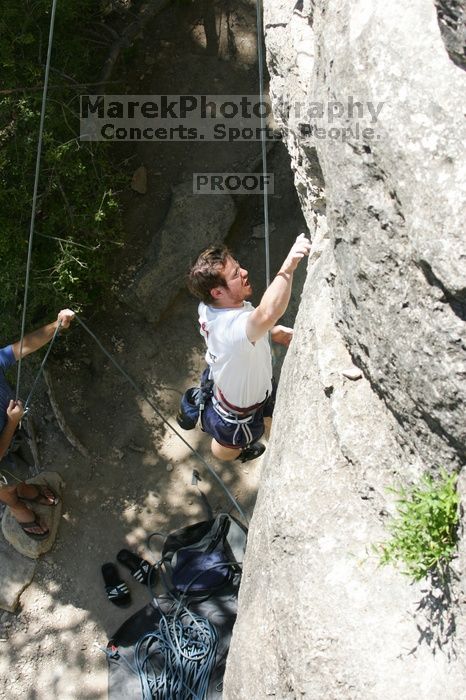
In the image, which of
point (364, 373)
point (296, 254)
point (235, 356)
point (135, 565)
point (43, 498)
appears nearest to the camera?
point (364, 373)

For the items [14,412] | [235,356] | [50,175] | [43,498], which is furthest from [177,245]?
[235,356]

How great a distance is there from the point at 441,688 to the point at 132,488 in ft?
10.3

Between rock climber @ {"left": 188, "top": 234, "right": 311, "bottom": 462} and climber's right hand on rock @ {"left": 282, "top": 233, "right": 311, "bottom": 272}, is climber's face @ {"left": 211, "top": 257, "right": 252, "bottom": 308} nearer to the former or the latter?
rock climber @ {"left": 188, "top": 234, "right": 311, "bottom": 462}

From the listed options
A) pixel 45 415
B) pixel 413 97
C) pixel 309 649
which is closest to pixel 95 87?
pixel 45 415

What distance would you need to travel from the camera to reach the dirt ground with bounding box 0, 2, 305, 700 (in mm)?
4582

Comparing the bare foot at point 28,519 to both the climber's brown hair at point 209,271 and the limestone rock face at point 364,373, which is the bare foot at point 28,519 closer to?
the limestone rock face at point 364,373

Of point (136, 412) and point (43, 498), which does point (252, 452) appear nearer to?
point (136, 412)

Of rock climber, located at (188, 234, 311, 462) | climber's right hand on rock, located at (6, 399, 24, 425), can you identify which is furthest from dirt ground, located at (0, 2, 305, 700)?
rock climber, located at (188, 234, 311, 462)

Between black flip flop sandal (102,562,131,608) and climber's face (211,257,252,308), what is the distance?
91.8 inches

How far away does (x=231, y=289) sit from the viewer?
121 inches

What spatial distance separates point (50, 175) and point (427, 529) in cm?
336

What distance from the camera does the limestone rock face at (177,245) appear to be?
205 inches

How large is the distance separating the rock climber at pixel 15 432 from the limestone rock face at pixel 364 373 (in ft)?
5.20

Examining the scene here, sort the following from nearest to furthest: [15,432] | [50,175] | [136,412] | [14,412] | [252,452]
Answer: [14,412] → [252,452] → [15,432] → [50,175] → [136,412]
